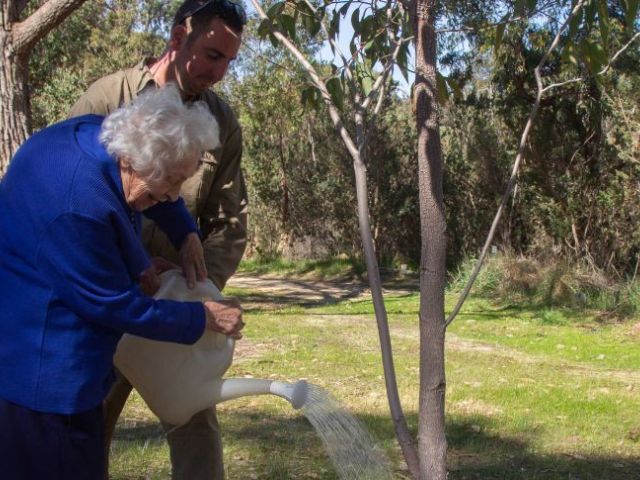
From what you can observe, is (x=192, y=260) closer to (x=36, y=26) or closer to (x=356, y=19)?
(x=356, y=19)

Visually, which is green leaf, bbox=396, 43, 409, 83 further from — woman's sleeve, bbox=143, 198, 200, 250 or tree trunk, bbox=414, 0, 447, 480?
woman's sleeve, bbox=143, 198, 200, 250

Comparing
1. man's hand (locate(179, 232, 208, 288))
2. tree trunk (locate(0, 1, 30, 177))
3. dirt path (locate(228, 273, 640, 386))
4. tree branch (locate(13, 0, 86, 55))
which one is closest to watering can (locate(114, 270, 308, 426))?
man's hand (locate(179, 232, 208, 288))

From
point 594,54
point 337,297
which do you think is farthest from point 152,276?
point 337,297

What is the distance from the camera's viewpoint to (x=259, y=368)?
277 inches

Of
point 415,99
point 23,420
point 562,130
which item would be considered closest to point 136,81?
point 415,99

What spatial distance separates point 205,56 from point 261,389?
41.3 inches

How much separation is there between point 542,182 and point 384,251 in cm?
479

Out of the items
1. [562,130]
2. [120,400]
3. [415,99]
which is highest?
[562,130]

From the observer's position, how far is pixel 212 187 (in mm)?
3094

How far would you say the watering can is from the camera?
2367mm

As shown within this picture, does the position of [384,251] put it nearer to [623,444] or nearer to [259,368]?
[259,368]

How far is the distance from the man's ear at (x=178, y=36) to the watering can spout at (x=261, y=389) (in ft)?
3.60

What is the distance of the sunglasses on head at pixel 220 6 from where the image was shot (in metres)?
2.66

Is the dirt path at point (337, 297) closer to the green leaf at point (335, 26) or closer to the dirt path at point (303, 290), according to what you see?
the dirt path at point (303, 290)
